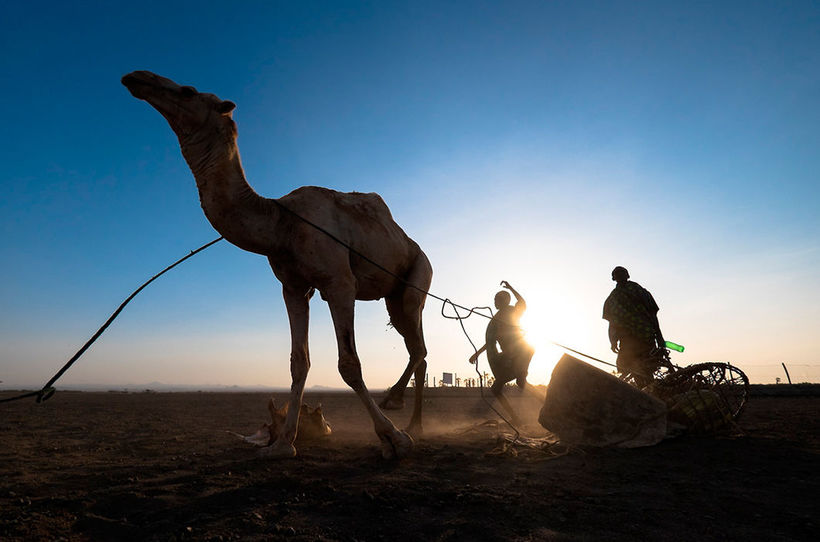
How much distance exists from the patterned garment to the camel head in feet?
19.9

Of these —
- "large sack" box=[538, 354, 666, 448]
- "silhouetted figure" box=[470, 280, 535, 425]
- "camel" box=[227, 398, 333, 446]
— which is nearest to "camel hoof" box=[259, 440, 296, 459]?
"camel" box=[227, 398, 333, 446]

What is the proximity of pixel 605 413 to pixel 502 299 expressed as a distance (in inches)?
143

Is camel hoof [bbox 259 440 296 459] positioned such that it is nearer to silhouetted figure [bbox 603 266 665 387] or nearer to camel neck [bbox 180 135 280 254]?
camel neck [bbox 180 135 280 254]

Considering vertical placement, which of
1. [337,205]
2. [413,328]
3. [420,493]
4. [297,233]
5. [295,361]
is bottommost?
[420,493]

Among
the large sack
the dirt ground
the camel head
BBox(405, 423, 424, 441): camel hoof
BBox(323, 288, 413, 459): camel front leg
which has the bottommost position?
the dirt ground

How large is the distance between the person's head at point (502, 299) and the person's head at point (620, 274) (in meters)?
1.84

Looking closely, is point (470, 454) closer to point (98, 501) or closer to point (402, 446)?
point (402, 446)

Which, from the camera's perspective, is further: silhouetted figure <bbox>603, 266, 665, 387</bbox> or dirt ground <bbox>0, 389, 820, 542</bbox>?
silhouetted figure <bbox>603, 266, 665, 387</bbox>

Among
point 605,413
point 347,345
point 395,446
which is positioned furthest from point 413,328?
point 605,413

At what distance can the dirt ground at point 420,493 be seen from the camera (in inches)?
104

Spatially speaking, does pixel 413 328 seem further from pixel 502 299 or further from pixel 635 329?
pixel 635 329

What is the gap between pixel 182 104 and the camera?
13.5ft

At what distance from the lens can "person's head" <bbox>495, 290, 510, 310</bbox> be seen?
8.52m

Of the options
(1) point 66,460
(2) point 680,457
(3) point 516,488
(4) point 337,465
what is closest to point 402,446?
(4) point 337,465
